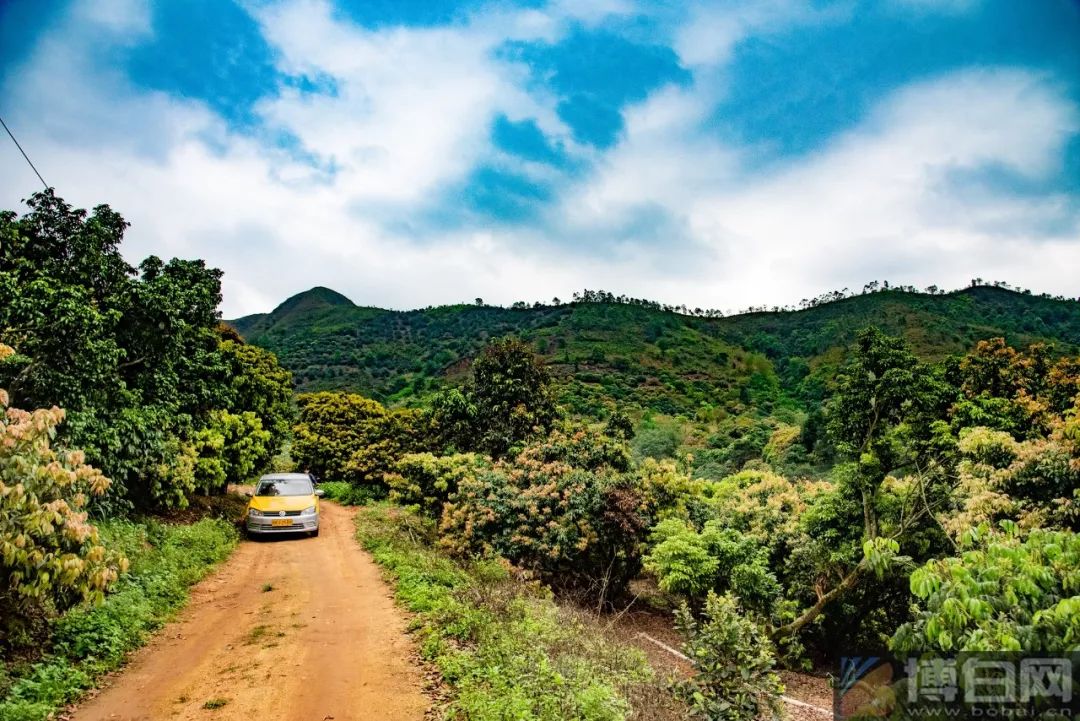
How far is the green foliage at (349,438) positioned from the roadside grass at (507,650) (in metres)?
15.7

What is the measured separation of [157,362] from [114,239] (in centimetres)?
278

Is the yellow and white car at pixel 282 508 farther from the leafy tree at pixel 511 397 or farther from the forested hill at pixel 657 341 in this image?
the forested hill at pixel 657 341

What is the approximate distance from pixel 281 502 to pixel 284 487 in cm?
69

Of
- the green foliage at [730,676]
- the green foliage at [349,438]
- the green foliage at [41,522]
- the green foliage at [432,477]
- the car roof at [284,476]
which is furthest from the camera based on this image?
the green foliage at [349,438]

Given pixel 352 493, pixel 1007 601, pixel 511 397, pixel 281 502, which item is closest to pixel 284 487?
pixel 281 502

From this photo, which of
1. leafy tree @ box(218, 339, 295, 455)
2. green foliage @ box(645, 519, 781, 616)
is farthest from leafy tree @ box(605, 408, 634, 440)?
leafy tree @ box(218, 339, 295, 455)

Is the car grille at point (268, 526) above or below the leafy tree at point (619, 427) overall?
below

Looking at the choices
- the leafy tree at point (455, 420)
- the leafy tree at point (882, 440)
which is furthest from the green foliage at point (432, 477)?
the leafy tree at point (882, 440)

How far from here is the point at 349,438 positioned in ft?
97.0

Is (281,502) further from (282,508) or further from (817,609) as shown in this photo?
(817,609)

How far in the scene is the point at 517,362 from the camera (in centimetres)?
2302

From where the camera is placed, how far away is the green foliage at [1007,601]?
3.59 metres

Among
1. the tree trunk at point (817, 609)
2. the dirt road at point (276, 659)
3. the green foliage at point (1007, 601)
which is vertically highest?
the green foliage at point (1007, 601)

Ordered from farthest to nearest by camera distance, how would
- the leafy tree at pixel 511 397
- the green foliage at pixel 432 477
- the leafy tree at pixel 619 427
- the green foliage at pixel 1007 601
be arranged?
the leafy tree at pixel 511 397
the leafy tree at pixel 619 427
the green foliage at pixel 432 477
the green foliage at pixel 1007 601
